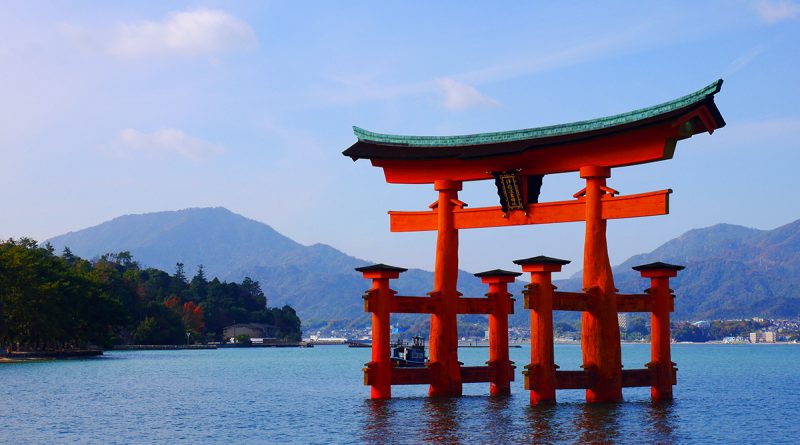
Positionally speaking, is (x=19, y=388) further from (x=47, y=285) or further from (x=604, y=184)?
(x=604, y=184)

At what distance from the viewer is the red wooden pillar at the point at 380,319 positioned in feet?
100

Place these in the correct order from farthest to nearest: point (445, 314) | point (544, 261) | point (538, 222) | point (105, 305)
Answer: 1. point (105, 305)
2. point (445, 314)
3. point (538, 222)
4. point (544, 261)

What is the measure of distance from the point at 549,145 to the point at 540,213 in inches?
87.0

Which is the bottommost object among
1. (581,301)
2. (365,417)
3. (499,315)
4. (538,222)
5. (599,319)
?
(365,417)

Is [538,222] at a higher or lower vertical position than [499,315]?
higher

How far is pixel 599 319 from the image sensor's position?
28.6m

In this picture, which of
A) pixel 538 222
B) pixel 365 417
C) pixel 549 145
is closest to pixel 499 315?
pixel 538 222

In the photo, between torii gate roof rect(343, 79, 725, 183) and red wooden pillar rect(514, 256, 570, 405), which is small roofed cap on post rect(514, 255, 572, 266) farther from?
torii gate roof rect(343, 79, 725, 183)

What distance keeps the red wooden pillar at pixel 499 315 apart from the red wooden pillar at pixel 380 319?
3.97 m

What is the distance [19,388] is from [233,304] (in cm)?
12266

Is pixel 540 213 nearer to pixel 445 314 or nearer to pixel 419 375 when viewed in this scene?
pixel 445 314

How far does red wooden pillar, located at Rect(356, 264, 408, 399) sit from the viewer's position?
1203 inches

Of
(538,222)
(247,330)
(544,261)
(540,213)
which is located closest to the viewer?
(544,261)

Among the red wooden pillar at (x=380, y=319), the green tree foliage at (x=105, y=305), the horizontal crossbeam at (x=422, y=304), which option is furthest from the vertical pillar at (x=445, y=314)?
the green tree foliage at (x=105, y=305)
